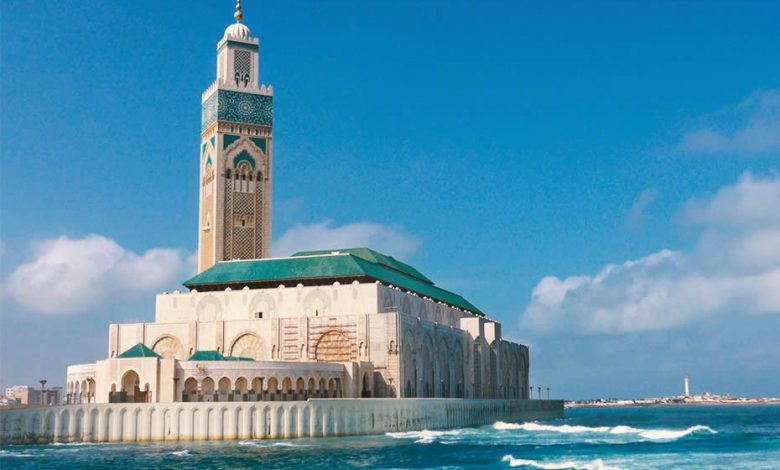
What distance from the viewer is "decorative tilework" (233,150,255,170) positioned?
8781cm

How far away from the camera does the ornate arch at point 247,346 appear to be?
7312cm

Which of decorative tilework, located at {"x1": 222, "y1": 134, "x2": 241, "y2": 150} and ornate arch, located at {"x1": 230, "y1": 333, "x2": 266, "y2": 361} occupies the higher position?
decorative tilework, located at {"x1": 222, "y1": 134, "x2": 241, "y2": 150}

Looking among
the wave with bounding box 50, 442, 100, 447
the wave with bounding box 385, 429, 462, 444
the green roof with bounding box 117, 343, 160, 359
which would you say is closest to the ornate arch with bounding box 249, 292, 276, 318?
the green roof with bounding box 117, 343, 160, 359

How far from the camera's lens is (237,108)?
88.0m

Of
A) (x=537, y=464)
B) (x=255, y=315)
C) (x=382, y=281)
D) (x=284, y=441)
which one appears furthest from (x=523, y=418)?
(x=537, y=464)

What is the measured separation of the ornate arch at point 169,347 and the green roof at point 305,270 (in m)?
5.38

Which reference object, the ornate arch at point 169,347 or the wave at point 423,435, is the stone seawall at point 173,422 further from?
the ornate arch at point 169,347

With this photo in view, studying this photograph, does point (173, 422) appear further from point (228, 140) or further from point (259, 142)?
point (259, 142)

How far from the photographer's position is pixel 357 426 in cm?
5959

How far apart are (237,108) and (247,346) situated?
24.2 m

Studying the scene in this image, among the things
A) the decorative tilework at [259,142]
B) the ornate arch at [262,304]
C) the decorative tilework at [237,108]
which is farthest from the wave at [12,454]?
A: the decorative tilework at [259,142]

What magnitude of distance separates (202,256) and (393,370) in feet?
83.8

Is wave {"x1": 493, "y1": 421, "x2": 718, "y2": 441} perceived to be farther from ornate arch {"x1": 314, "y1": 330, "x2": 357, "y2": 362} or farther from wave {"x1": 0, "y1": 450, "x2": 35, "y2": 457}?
wave {"x1": 0, "y1": 450, "x2": 35, "y2": 457}

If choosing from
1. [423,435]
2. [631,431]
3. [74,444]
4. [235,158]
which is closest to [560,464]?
[423,435]
